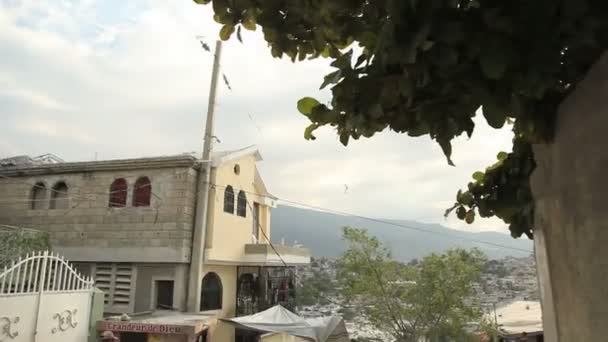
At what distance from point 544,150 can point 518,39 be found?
941 mm

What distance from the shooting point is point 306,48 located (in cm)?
227

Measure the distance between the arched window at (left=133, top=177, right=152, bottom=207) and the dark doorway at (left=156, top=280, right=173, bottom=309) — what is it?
2265mm

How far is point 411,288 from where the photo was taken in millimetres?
16094

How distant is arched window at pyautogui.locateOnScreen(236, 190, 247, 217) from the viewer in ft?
50.5

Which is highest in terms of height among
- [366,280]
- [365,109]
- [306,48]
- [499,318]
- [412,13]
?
[306,48]

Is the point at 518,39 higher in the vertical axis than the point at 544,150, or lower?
higher

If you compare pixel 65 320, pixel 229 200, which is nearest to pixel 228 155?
pixel 229 200

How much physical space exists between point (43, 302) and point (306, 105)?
8.56 m

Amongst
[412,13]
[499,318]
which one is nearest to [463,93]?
[412,13]

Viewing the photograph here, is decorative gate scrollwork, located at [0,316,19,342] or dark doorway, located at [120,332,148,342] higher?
decorative gate scrollwork, located at [0,316,19,342]

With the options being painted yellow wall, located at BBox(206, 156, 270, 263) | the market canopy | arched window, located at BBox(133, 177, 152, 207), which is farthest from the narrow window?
the market canopy

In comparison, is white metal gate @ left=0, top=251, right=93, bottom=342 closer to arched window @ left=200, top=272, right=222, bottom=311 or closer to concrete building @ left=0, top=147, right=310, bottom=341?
concrete building @ left=0, top=147, right=310, bottom=341

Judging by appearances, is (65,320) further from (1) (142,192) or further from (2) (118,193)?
(2) (118,193)

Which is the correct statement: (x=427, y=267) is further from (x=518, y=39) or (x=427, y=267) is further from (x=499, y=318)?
(x=518, y=39)
